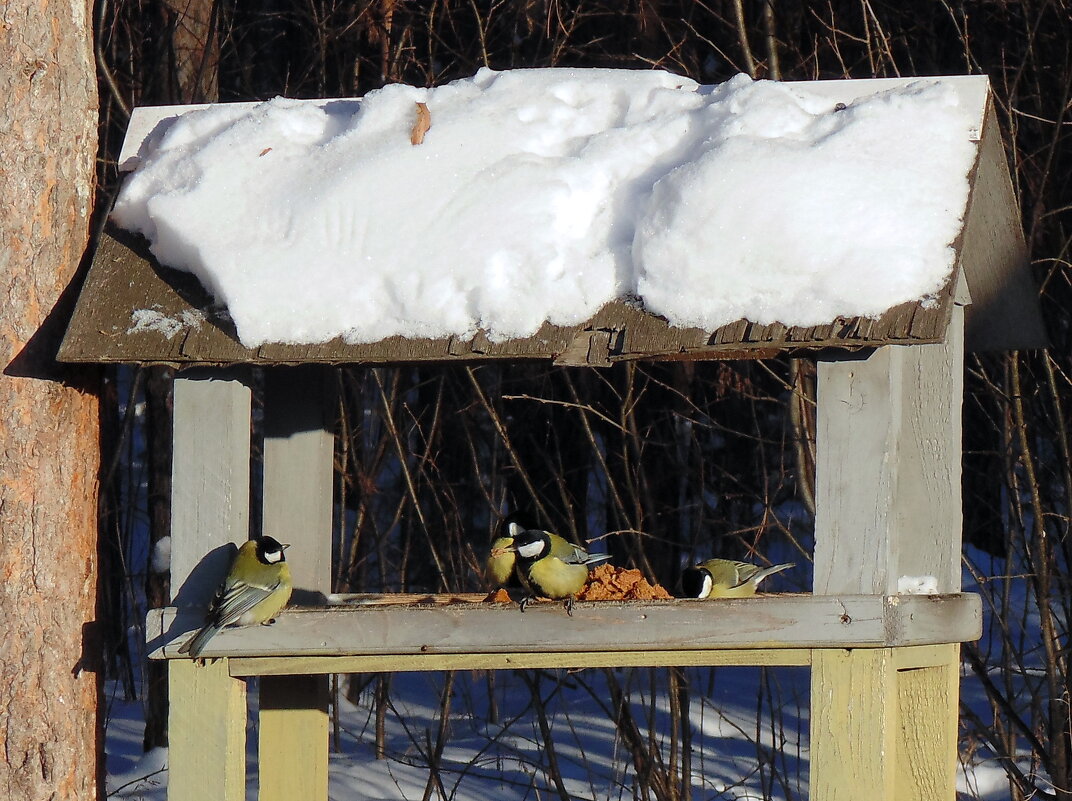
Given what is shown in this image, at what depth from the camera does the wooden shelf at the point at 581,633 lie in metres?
2.72

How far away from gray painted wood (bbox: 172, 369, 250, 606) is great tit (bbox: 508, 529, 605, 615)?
703 millimetres

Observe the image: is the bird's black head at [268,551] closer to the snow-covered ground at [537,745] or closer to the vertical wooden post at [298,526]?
the vertical wooden post at [298,526]

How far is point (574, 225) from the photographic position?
294cm

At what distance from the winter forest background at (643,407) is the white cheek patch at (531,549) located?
2130mm

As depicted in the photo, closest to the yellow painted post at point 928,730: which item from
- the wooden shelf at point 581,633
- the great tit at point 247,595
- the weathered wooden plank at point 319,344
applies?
the wooden shelf at point 581,633

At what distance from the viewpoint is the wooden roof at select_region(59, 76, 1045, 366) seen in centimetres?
264

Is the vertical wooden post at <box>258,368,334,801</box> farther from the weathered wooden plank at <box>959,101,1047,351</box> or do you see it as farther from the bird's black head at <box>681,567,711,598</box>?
the weathered wooden plank at <box>959,101,1047,351</box>

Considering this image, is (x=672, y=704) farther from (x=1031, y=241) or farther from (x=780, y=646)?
(x=780, y=646)

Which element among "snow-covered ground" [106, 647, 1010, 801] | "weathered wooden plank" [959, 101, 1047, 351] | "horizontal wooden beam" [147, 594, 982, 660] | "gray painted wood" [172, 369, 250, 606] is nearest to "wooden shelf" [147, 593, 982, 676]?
"horizontal wooden beam" [147, 594, 982, 660]

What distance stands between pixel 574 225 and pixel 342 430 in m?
3.91

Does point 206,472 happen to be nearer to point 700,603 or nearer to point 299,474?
point 299,474

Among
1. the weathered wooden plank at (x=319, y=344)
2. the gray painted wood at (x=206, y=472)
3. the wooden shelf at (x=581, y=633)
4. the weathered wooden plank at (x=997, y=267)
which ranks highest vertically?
the weathered wooden plank at (x=997, y=267)

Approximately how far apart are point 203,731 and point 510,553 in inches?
35.4

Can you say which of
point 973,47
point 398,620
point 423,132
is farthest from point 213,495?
point 973,47
